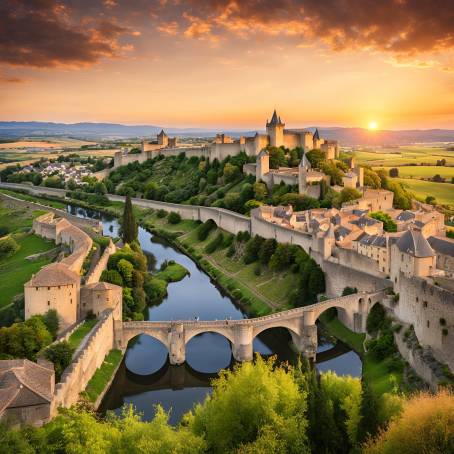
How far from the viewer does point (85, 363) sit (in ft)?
82.2

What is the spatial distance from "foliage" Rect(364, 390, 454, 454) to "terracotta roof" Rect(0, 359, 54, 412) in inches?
449

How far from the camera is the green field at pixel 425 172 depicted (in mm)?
76812

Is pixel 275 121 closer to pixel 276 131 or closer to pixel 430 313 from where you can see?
pixel 276 131

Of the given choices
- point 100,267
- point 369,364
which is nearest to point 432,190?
point 369,364

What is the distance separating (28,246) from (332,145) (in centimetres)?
3530

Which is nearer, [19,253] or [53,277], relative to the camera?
[53,277]

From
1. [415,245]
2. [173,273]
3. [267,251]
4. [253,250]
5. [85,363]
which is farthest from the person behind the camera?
[173,273]

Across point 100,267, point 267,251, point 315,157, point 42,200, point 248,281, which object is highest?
point 315,157

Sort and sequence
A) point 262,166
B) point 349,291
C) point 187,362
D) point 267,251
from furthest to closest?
point 262,166 < point 267,251 < point 349,291 < point 187,362

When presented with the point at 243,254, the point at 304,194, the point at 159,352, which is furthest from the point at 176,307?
the point at 304,194

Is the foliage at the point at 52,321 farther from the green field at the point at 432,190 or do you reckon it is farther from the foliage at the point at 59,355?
the green field at the point at 432,190

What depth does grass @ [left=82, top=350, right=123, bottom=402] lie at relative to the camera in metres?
25.4

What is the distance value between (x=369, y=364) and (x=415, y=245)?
642cm

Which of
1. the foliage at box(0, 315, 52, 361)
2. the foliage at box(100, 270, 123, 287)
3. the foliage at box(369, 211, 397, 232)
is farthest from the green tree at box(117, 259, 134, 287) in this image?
the foliage at box(369, 211, 397, 232)
